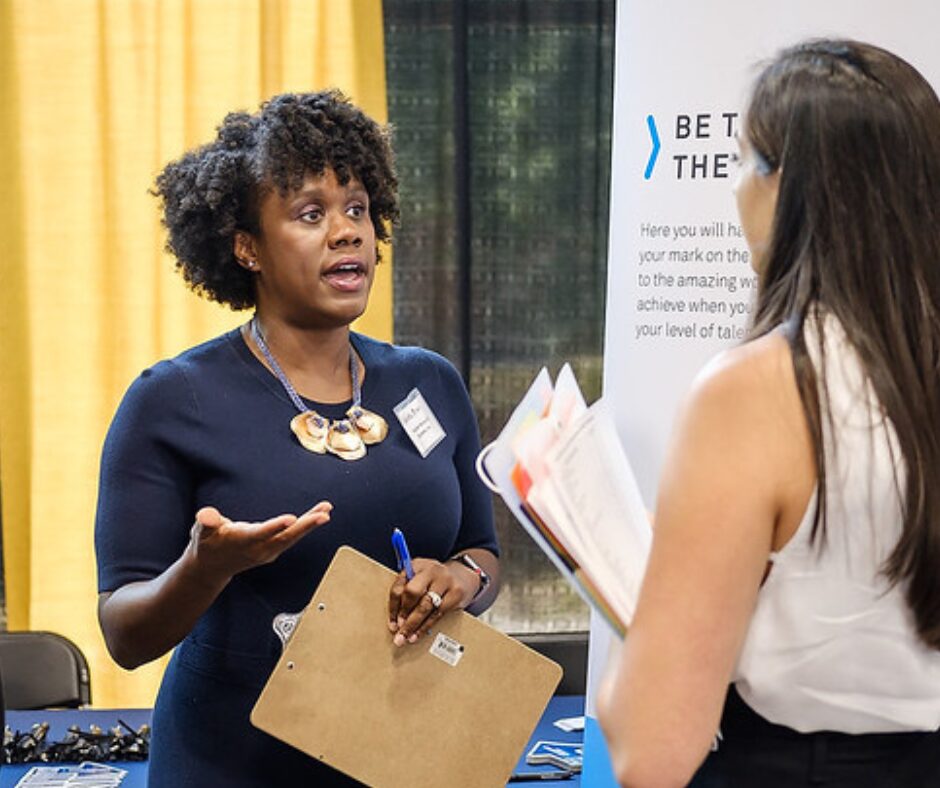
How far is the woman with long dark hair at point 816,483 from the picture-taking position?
105cm

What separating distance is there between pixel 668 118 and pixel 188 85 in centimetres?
173

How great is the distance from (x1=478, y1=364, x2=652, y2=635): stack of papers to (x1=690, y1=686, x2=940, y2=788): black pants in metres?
0.14

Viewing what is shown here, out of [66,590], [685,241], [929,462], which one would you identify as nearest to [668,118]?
[685,241]

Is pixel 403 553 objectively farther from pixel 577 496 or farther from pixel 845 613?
pixel 845 613

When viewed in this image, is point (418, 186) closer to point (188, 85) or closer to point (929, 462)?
point (188, 85)

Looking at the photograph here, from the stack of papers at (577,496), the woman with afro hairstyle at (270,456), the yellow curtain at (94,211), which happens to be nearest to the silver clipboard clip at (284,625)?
the woman with afro hairstyle at (270,456)

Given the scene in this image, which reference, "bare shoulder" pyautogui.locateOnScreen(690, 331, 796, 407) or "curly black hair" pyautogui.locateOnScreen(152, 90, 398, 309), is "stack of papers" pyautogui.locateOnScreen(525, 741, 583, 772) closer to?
"curly black hair" pyautogui.locateOnScreen(152, 90, 398, 309)

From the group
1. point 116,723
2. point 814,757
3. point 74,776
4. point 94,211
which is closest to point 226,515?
point 814,757

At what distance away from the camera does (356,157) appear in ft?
6.68

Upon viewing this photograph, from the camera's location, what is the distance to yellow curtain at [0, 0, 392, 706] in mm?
3713

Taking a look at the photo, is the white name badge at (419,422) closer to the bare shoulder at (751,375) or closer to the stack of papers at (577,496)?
the stack of papers at (577,496)

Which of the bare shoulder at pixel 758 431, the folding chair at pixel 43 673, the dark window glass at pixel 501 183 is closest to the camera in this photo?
the bare shoulder at pixel 758 431

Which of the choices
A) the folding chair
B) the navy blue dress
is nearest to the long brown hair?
the navy blue dress

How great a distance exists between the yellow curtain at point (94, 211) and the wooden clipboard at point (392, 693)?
6.83 ft
